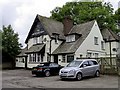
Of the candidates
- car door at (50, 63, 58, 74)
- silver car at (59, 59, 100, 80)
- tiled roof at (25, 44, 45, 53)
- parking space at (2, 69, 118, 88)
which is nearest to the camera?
parking space at (2, 69, 118, 88)

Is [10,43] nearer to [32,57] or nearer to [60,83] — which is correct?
[32,57]

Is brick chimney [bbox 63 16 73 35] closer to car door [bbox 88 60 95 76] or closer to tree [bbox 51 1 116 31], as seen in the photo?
tree [bbox 51 1 116 31]

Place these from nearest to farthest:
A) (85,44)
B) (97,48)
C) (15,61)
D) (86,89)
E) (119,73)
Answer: (86,89), (119,73), (85,44), (97,48), (15,61)

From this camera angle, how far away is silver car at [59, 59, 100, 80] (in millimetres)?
20531

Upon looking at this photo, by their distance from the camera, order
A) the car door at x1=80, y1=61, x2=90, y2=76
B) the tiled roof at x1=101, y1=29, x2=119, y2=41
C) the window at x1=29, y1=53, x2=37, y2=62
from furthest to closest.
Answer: the tiled roof at x1=101, y1=29, x2=119, y2=41 → the window at x1=29, y1=53, x2=37, y2=62 → the car door at x1=80, y1=61, x2=90, y2=76

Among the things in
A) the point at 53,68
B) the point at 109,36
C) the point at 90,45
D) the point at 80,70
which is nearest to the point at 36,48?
the point at 90,45

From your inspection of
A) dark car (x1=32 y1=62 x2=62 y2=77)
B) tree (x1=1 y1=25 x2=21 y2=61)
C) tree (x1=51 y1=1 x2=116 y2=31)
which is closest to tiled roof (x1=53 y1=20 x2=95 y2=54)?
dark car (x1=32 y1=62 x2=62 y2=77)

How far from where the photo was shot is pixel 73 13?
5359 cm

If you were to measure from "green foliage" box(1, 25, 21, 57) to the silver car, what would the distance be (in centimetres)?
2767

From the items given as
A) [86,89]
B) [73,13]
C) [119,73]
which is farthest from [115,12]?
[86,89]

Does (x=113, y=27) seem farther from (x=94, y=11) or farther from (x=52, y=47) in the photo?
(x=52, y=47)

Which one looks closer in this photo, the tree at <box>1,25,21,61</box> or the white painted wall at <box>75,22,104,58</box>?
the white painted wall at <box>75,22,104,58</box>

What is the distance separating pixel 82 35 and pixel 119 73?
1321 cm

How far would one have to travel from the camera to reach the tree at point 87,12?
49.0 m
